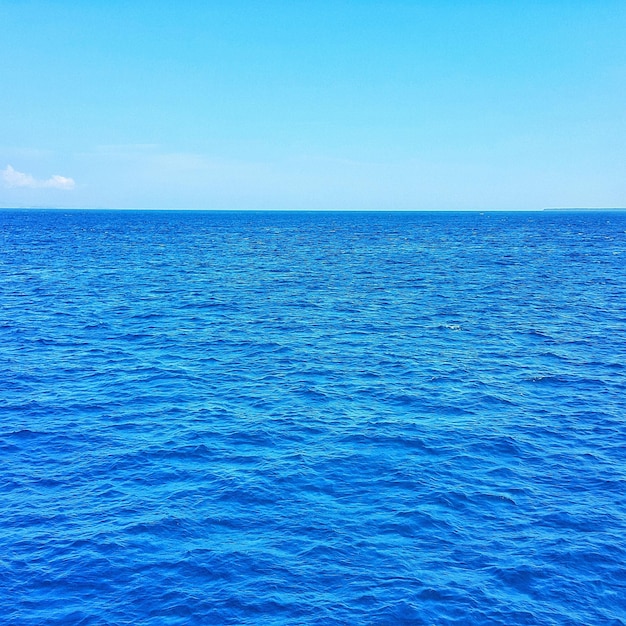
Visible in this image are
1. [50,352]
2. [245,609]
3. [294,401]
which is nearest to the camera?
[245,609]

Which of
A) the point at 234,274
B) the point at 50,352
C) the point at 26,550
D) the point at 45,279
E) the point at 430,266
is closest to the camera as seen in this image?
the point at 26,550

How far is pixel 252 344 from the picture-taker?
45.1m

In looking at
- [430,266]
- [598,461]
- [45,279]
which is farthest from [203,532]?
[430,266]

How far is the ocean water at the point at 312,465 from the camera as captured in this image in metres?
17.5

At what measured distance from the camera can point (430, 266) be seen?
309ft

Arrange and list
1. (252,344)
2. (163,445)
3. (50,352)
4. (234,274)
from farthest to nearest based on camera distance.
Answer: (234,274) < (252,344) < (50,352) < (163,445)

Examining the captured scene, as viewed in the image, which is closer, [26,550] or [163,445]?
[26,550]

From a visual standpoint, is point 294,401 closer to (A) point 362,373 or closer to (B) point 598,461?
(A) point 362,373

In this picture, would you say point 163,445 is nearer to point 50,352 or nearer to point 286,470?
point 286,470

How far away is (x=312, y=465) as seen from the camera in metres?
25.5

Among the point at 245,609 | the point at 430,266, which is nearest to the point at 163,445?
the point at 245,609

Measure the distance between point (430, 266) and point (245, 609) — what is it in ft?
270

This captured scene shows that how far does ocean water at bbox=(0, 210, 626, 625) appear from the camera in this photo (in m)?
17.5

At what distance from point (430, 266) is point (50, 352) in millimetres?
67141
